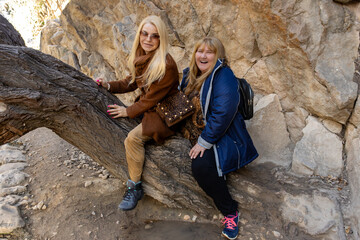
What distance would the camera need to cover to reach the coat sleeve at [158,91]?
2.45 metres

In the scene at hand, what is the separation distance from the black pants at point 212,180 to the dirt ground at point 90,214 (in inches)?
11.6

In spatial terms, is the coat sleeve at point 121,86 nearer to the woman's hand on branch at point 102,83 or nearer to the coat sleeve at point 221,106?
the woman's hand on branch at point 102,83

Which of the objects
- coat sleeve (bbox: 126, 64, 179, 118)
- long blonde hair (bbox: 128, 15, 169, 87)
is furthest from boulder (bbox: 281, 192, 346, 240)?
long blonde hair (bbox: 128, 15, 169, 87)

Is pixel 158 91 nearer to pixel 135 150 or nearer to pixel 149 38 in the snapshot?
pixel 149 38

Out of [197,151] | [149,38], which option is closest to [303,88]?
[197,151]

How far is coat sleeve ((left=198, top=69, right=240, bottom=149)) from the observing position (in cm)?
230

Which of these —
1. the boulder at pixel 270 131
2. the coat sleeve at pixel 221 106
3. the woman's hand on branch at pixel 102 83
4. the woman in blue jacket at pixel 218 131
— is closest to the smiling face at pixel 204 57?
the woman in blue jacket at pixel 218 131

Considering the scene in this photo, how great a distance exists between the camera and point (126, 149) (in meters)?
2.62

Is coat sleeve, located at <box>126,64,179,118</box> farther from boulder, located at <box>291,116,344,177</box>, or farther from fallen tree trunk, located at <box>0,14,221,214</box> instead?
boulder, located at <box>291,116,344,177</box>

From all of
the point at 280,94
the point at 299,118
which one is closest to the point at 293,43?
the point at 280,94

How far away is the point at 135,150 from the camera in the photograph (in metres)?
2.59

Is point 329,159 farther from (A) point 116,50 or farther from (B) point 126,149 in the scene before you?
(A) point 116,50

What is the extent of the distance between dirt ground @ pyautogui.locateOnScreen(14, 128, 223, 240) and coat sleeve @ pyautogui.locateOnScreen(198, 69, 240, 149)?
1018 millimetres

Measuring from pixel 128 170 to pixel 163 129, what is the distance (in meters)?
0.66
